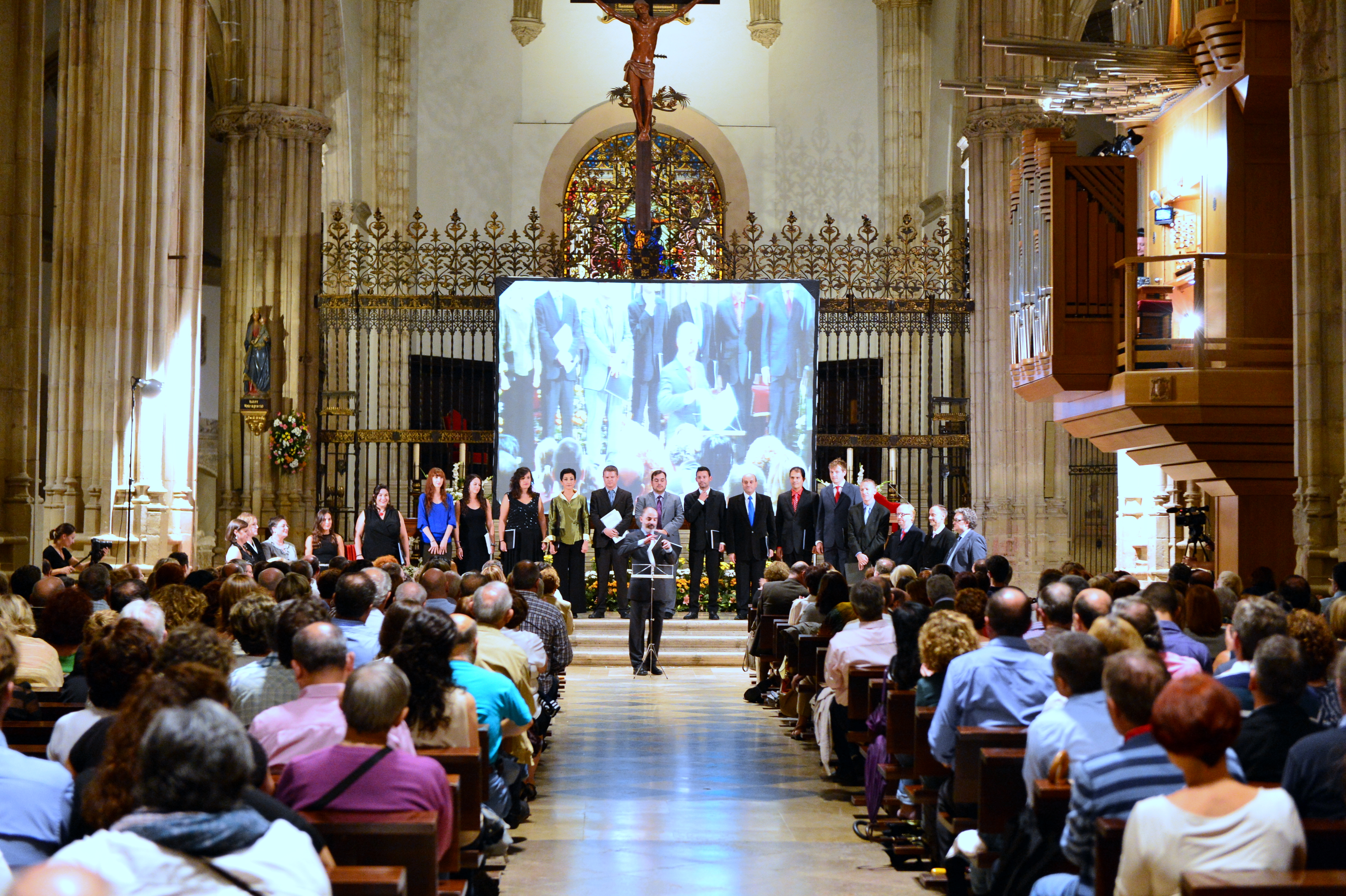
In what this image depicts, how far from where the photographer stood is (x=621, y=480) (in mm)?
17062

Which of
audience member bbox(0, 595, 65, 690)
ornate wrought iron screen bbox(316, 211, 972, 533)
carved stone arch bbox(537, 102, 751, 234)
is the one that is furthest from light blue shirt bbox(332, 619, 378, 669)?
carved stone arch bbox(537, 102, 751, 234)

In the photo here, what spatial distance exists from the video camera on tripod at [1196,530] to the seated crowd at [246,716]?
17.9 ft

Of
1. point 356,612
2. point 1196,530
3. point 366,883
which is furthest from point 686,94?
point 366,883

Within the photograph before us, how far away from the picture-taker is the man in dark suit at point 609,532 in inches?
554

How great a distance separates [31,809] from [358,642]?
2683 millimetres

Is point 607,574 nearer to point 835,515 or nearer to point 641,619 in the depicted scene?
point 641,619

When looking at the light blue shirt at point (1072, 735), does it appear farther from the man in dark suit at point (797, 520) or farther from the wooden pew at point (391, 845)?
the man in dark suit at point (797, 520)

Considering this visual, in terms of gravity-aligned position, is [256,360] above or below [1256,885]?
above

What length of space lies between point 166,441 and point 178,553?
3.10 m

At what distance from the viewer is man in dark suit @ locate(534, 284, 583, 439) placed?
16.7 m

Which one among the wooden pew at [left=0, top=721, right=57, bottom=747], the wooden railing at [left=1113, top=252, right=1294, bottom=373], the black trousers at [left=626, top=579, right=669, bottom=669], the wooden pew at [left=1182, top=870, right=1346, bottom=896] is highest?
the wooden railing at [left=1113, top=252, right=1294, bottom=373]

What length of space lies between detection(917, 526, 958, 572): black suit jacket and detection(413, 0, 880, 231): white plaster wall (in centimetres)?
1154

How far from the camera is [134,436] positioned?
1202 cm

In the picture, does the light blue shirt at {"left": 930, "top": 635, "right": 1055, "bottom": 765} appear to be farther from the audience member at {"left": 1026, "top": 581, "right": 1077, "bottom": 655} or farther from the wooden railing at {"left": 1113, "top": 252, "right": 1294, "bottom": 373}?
the wooden railing at {"left": 1113, "top": 252, "right": 1294, "bottom": 373}
